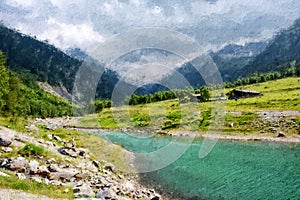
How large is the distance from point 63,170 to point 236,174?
2777cm

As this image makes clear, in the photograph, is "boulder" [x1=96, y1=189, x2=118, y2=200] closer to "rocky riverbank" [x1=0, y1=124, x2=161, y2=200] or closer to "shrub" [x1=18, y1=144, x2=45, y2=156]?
"rocky riverbank" [x1=0, y1=124, x2=161, y2=200]

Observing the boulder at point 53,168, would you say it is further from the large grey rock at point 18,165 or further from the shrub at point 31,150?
the shrub at point 31,150

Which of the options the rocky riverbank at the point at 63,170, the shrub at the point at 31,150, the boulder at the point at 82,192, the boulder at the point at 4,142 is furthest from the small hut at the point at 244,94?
the boulder at the point at 82,192

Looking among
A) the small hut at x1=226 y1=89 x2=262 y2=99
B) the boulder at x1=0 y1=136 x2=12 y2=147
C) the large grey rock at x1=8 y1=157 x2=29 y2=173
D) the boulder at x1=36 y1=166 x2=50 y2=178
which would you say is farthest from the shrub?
the small hut at x1=226 y1=89 x2=262 y2=99

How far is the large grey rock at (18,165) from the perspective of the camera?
30328 mm

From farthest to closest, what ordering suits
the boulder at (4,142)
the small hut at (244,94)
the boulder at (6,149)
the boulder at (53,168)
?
the small hut at (244,94) < the boulder at (4,142) < the boulder at (6,149) < the boulder at (53,168)

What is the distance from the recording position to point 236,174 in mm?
51156

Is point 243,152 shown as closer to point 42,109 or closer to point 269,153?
point 269,153

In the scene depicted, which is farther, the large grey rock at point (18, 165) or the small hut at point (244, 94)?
the small hut at point (244, 94)

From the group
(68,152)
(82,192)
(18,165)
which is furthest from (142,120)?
(82,192)

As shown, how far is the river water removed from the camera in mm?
41438

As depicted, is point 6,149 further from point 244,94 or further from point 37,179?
point 244,94

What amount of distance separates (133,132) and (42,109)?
9068 centimetres

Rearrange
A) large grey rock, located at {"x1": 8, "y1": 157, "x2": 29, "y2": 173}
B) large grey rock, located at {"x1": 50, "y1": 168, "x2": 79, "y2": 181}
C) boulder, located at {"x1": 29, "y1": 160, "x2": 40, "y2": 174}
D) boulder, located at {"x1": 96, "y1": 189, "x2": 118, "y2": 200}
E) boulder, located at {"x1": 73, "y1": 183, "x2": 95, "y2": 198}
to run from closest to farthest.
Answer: boulder, located at {"x1": 73, "y1": 183, "x2": 95, "y2": 198} → boulder, located at {"x1": 96, "y1": 189, "x2": 118, "y2": 200} → large grey rock, located at {"x1": 8, "y1": 157, "x2": 29, "y2": 173} → boulder, located at {"x1": 29, "y1": 160, "x2": 40, "y2": 174} → large grey rock, located at {"x1": 50, "y1": 168, "x2": 79, "y2": 181}
